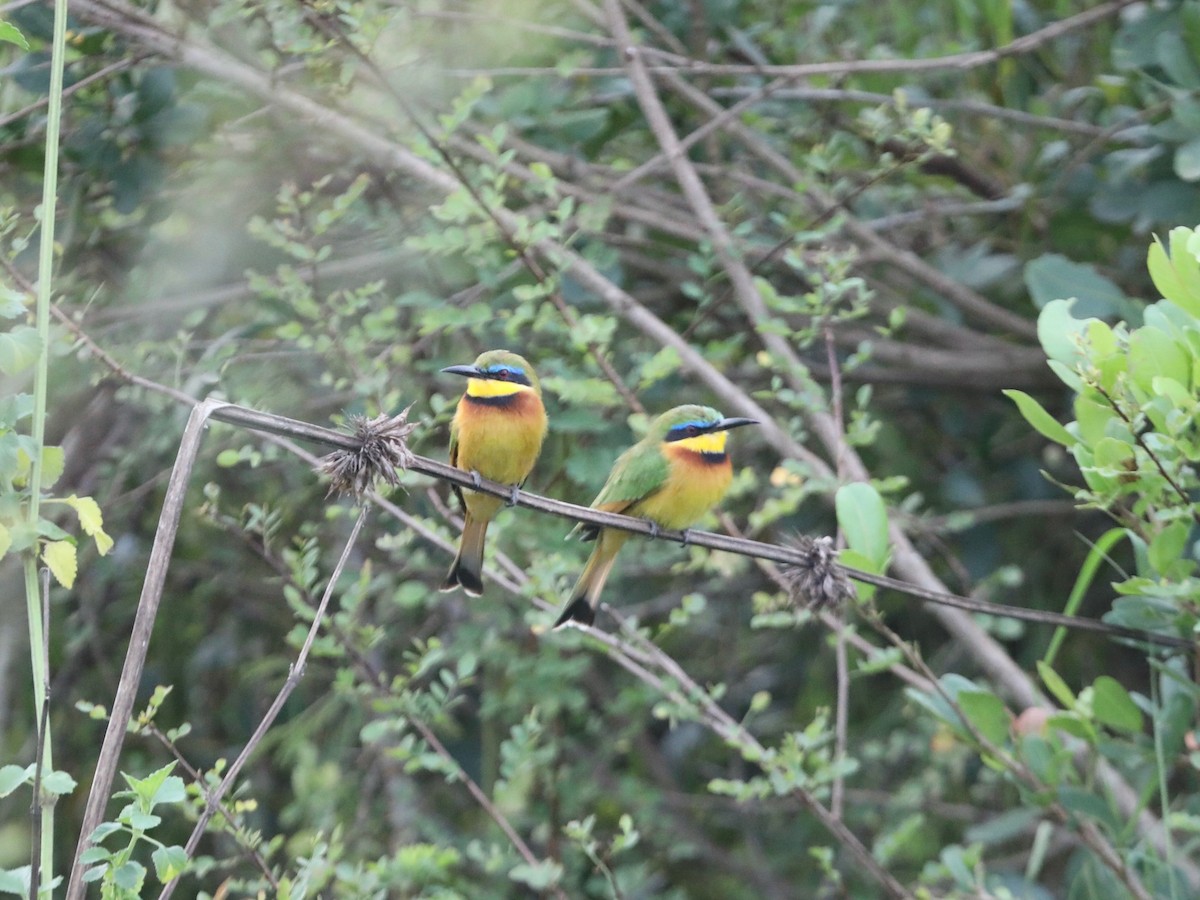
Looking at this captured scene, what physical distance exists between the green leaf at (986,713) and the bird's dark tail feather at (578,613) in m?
0.79

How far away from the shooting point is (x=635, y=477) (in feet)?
10.4

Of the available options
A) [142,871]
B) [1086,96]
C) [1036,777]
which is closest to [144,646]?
[142,871]

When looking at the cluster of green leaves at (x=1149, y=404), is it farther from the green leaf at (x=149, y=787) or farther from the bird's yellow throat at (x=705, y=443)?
the green leaf at (x=149, y=787)

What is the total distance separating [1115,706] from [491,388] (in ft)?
5.09

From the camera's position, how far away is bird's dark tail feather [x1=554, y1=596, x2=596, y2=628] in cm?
292

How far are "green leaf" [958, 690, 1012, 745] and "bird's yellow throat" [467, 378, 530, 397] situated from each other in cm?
127

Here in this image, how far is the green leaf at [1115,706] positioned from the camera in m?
2.64

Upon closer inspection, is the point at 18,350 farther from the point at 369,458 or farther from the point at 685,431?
the point at 685,431

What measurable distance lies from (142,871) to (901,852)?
3.74 m

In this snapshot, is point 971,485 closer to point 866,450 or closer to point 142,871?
point 866,450

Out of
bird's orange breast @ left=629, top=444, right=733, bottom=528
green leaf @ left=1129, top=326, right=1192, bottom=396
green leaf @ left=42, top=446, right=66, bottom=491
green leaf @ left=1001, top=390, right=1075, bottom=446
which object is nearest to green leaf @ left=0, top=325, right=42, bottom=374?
green leaf @ left=42, top=446, right=66, bottom=491

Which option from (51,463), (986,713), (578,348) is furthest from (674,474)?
(51,463)

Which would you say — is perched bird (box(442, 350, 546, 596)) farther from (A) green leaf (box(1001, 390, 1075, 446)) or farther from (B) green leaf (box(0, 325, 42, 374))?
(B) green leaf (box(0, 325, 42, 374))

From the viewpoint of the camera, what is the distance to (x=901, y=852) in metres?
4.82
